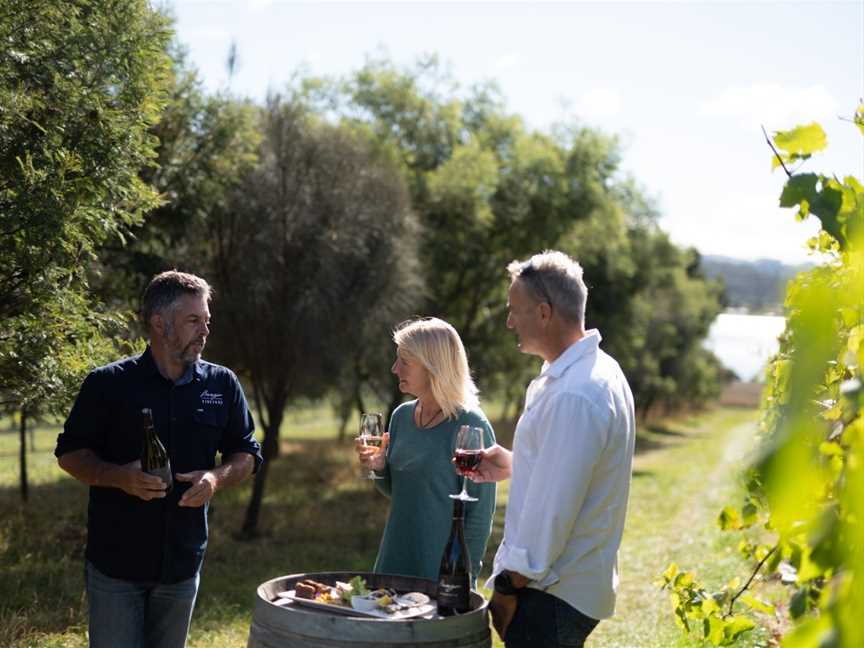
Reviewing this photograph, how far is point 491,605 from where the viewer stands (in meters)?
3.76

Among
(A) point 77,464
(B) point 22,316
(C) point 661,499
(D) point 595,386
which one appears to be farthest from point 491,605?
(C) point 661,499

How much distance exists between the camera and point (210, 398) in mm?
4586

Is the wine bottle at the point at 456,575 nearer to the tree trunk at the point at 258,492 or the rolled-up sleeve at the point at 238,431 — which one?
the rolled-up sleeve at the point at 238,431

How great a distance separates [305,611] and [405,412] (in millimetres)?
1757

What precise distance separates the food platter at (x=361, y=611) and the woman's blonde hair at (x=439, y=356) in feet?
4.01

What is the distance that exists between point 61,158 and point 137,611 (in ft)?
10.3

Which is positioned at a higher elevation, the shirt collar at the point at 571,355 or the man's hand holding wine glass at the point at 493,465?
the shirt collar at the point at 571,355

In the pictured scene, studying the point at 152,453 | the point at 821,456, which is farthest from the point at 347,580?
the point at 821,456

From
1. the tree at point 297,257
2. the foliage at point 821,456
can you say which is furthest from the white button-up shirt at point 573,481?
the tree at point 297,257

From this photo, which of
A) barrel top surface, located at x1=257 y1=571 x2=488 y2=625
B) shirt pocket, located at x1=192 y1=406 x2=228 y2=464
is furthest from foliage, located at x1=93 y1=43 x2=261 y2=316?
barrel top surface, located at x1=257 y1=571 x2=488 y2=625

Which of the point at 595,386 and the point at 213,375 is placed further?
the point at 213,375

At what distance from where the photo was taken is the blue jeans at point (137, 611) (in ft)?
14.1

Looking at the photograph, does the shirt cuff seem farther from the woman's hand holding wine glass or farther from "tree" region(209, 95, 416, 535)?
"tree" region(209, 95, 416, 535)

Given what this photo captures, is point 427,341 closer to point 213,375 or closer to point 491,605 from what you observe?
point 213,375
